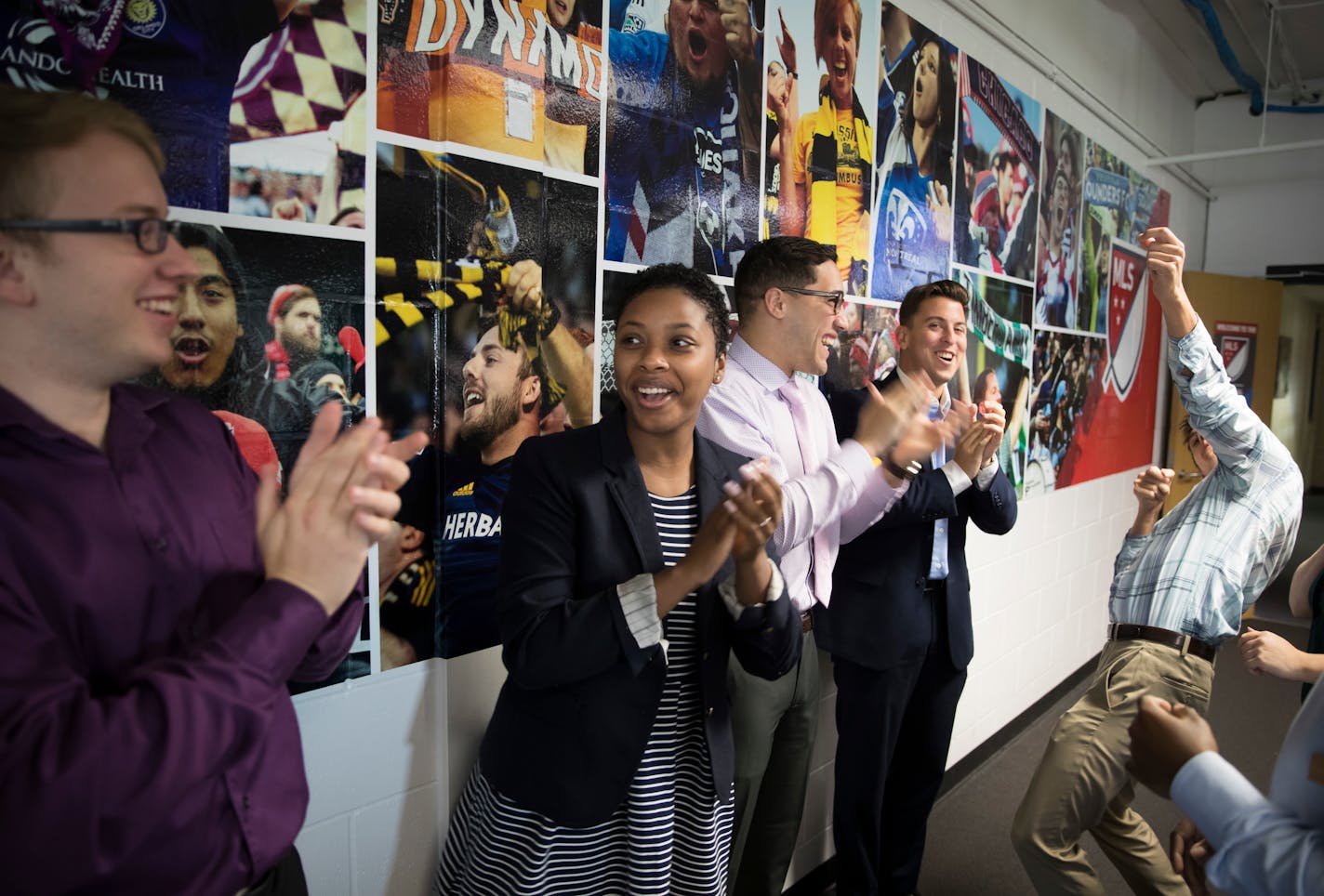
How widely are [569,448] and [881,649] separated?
1.34 metres

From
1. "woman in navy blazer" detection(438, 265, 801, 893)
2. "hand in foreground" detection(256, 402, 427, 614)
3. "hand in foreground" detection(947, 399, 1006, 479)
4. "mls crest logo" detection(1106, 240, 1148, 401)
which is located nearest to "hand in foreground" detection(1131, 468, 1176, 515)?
"hand in foreground" detection(947, 399, 1006, 479)

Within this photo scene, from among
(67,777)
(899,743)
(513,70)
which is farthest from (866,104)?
(67,777)

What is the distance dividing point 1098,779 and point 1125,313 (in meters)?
3.79

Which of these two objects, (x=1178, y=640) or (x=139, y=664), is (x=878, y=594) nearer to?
(x=1178, y=640)

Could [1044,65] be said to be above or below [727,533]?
above

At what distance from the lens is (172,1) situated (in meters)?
1.20

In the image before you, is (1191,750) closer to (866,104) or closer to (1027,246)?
(866,104)

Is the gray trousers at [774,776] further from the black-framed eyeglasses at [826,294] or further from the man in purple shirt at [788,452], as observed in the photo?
the black-framed eyeglasses at [826,294]

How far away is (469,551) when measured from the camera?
1662mm

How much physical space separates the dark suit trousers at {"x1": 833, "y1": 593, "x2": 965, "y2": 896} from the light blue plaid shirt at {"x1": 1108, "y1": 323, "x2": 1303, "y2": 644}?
0.62 metres

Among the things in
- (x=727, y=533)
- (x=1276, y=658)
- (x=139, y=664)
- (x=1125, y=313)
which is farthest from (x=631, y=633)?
(x=1125, y=313)

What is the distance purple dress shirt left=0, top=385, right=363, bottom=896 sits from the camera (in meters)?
0.72

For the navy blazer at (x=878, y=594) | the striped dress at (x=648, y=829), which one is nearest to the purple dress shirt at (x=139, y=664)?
the striped dress at (x=648, y=829)

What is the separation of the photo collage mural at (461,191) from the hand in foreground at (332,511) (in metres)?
0.52
